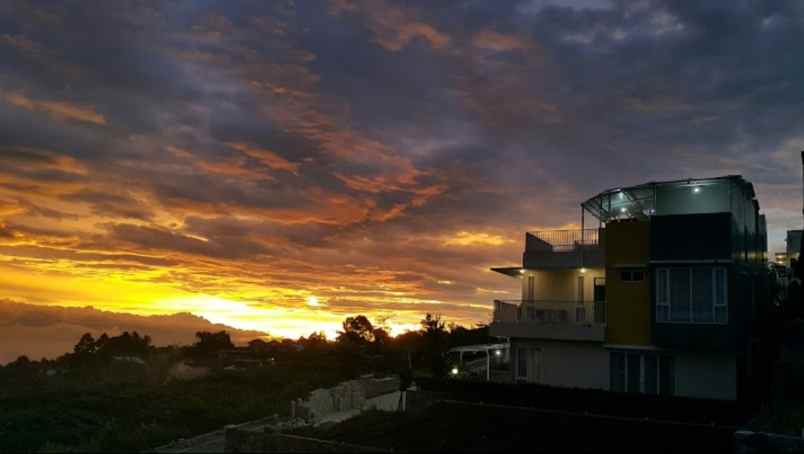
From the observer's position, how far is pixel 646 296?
79.3ft

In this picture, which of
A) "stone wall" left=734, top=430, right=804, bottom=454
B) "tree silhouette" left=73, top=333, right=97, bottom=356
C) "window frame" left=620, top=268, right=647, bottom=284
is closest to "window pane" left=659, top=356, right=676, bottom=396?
"window frame" left=620, top=268, right=647, bottom=284

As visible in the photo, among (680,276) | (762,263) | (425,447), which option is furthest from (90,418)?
(762,263)

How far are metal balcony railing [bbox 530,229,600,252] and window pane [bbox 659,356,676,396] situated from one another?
17.8ft

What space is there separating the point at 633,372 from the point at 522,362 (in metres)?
4.78

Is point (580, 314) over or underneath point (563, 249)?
underneath

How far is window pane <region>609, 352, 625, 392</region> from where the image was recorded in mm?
24359

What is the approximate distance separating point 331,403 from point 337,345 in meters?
23.6

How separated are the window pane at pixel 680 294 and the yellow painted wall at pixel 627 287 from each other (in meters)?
0.84

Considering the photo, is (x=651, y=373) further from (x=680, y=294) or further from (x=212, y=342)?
(x=212, y=342)

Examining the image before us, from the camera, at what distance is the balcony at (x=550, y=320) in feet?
82.9

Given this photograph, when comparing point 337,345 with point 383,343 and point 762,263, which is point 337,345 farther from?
point 762,263

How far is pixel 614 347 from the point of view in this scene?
2453cm

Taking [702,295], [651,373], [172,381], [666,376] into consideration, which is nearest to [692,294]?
[702,295]

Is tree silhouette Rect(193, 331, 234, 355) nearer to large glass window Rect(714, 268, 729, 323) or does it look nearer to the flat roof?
the flat roof
